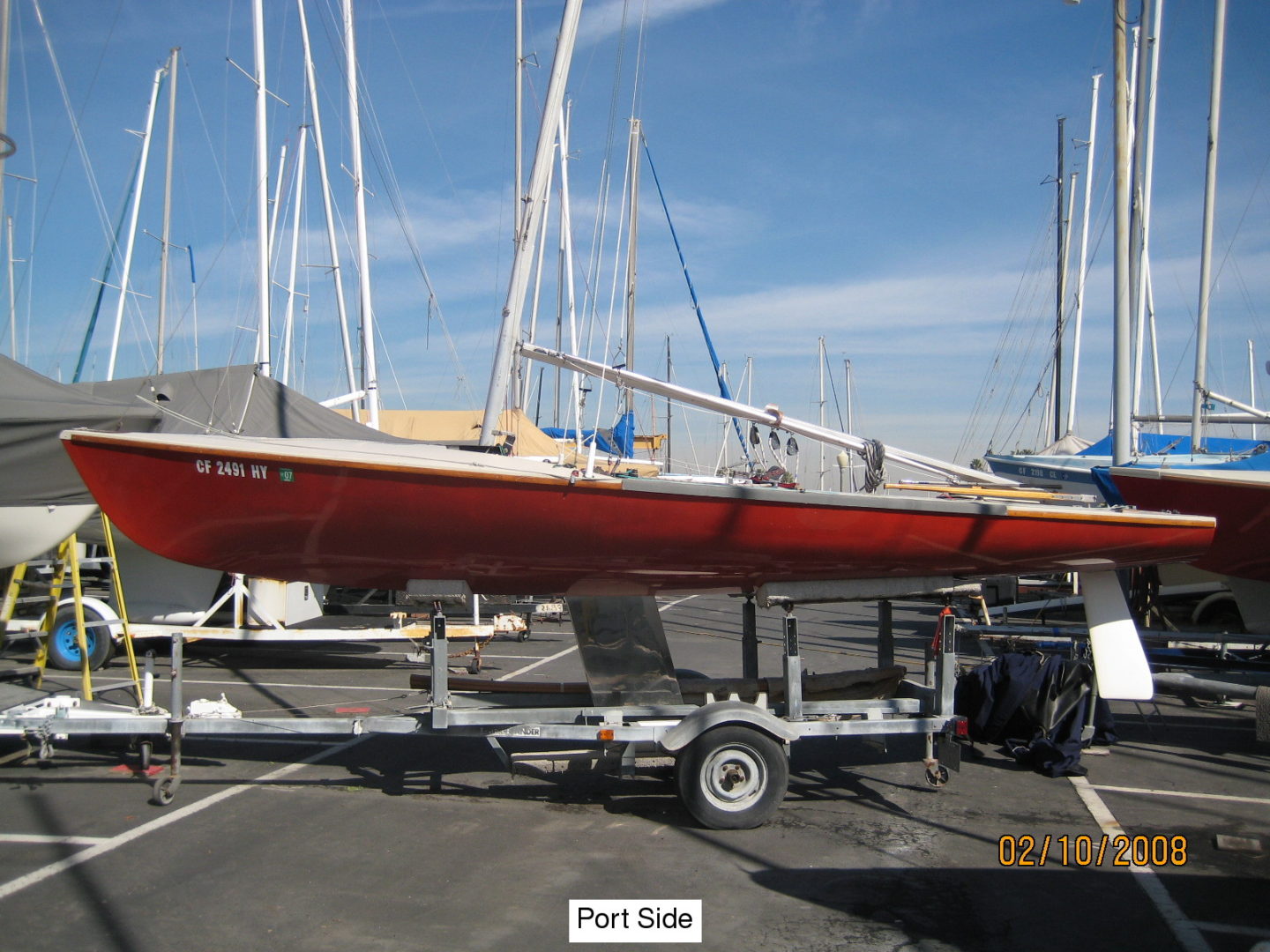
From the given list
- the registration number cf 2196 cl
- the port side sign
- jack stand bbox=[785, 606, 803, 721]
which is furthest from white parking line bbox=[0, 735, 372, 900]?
jack stand bbox=[785, 606, 803, 721]

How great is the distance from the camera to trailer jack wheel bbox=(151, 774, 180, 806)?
5.56 meters

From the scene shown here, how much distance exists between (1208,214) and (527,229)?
12.6m

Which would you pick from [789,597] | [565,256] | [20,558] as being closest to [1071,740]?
[789,597]

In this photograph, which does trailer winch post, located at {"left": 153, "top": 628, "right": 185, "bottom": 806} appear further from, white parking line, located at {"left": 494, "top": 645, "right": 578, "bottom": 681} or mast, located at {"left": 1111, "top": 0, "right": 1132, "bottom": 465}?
Result: mast, located at {"left": 1111, "top": 0, "right": 1132, "bottom": 465}

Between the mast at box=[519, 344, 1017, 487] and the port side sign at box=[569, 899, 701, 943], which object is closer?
A: the port side sign at box=[569, 899, 701, 943]

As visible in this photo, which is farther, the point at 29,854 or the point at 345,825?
the point at 345,825

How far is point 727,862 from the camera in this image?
4.86m

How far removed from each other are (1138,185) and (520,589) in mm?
10642

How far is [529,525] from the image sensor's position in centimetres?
570

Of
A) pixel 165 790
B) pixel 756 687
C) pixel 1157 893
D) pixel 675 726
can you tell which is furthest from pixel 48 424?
pixel 1157 893

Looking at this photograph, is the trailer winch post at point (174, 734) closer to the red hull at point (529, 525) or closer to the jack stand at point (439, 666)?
the red hull at point (529, 525)

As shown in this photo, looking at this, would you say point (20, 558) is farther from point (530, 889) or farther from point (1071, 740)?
point (1071, 740)

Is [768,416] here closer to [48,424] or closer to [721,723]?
[721,723]

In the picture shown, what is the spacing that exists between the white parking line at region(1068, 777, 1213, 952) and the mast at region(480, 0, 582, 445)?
4.75 m
